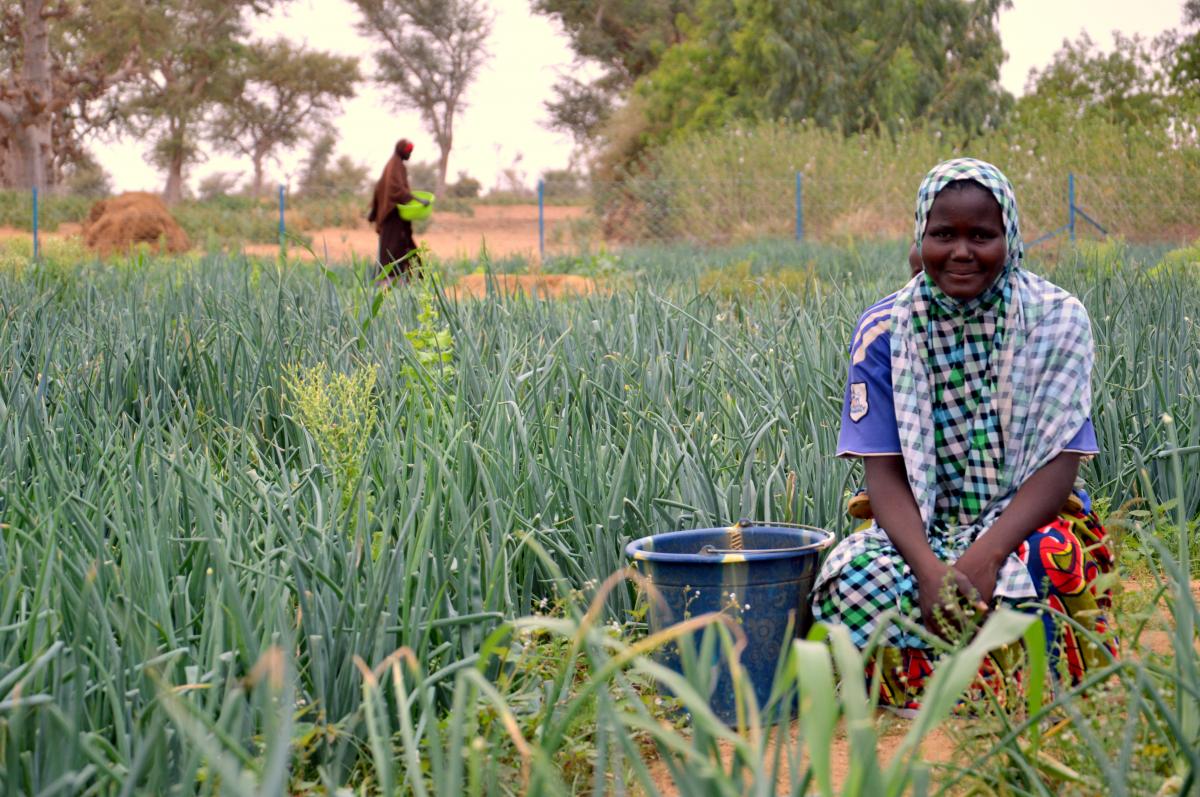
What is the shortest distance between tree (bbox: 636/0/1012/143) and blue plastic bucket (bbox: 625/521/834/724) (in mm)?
21524

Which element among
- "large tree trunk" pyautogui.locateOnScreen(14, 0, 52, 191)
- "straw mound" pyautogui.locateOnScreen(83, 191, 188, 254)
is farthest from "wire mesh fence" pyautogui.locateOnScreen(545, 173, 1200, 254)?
"large tree trunk" pyautogui.locateOnScreen(14, 0, 52, 191)

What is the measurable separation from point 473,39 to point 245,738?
38.6 metres

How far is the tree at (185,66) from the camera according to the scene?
2906cm

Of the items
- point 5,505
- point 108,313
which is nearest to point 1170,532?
point 5,505

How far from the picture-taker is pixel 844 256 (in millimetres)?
9484

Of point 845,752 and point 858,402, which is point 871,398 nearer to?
point 858,402

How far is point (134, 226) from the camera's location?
619 inches

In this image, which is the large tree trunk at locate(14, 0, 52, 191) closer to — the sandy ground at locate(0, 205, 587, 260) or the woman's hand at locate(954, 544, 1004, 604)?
the sandy ground at locate(0, 205, 587, 260)

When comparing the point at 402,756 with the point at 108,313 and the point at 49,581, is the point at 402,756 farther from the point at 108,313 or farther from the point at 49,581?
the point at 108,313

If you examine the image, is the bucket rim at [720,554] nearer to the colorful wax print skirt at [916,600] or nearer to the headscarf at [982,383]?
the colorful wax print skirt at [916,600]

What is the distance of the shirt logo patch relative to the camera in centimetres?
212

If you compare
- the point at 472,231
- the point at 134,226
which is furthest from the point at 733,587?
the point at 472,231

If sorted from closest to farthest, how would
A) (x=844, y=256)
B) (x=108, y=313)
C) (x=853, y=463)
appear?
(x=853, y=463) < (x=108, y=313) < (x=844, y=256)

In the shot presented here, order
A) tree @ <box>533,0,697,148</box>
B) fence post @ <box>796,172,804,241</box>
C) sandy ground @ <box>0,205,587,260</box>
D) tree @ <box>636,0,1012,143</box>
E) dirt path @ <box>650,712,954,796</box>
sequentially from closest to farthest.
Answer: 1. dirt path @ <box>650,712,954,796</box>
2. fence post @ <box>796,172,804,241</box>
3. sandy ground @ <box>0,205,587,260</box>
4. tree @ <box>636,0,1012,143</box>
5. tree @ <box>533,0,697,148</box>
